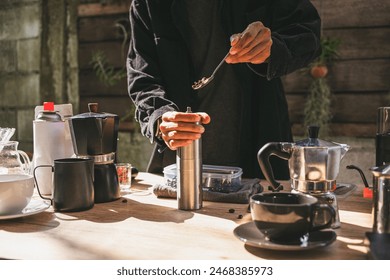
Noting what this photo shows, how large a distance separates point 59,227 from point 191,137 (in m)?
0.41

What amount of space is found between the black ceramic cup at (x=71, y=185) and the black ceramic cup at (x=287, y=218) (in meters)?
0.52

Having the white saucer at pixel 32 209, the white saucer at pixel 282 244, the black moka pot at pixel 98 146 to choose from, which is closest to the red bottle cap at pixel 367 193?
the white saucer at pixel 282 244

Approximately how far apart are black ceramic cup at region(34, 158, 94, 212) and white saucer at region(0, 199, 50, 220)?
4 centimetres

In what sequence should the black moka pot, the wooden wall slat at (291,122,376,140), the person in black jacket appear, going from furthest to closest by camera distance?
the wooden wall slat at (291,122,376,140) < the person in black jacket < the black moka pot

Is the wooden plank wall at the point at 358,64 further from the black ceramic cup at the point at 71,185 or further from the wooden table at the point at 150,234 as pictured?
the black ceramic cup at the point at 71,185

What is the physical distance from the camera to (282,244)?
34.7 inches

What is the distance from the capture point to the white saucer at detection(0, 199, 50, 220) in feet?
3.67

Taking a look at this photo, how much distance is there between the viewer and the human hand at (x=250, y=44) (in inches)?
55.0

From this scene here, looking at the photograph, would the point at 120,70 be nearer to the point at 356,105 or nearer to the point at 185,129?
the point at 356,105

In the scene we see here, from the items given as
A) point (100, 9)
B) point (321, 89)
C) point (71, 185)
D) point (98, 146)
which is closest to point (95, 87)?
point (100, 9)

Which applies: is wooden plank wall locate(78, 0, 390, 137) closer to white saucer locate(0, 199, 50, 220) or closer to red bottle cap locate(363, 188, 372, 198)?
red bottle cap locate(363, 188, 372, 198)

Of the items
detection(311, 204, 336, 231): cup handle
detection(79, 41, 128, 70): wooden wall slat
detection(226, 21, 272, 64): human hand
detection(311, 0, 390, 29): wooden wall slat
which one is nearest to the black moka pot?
detection(226, 21, 272, 64): human hand
